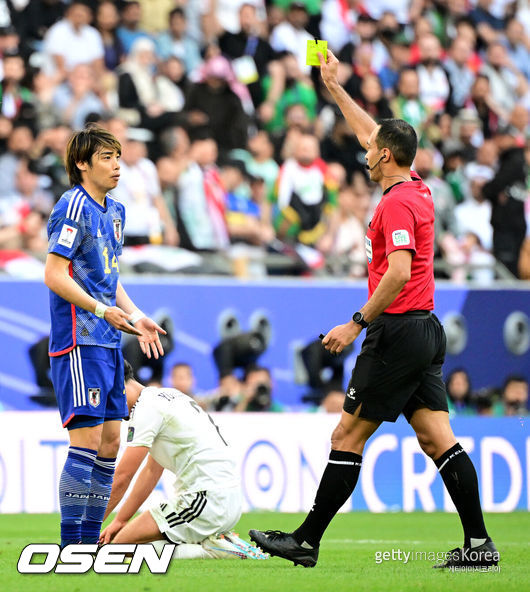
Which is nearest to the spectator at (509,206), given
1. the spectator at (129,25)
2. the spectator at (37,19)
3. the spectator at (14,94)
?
the spectator at (129,25)

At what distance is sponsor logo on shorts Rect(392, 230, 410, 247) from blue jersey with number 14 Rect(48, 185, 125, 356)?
4.88ft

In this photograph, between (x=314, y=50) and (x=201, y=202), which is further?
(x=201, y=202)

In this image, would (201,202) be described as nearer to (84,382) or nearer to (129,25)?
(129,25)

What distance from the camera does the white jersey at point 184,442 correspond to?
22.7 feet

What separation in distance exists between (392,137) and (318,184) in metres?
8.36

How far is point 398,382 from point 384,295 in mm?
504

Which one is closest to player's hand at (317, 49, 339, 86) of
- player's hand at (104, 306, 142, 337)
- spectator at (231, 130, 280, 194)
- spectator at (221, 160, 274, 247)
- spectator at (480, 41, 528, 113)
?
player's hand at (104, 306, 142, 337)

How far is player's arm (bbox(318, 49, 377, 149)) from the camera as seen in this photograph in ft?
23.7

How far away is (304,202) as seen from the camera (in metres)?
14.7

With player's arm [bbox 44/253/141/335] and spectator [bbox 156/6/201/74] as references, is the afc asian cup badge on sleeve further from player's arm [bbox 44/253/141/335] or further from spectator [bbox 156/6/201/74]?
spectator [bbox 156/6/201/74]

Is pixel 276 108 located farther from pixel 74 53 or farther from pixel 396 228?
pixel 396 228

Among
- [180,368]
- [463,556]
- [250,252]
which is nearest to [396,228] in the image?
[463,556]

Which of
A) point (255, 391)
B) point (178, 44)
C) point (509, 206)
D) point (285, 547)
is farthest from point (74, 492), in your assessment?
point (509, 206)

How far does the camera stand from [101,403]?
6203 millimetres
